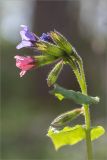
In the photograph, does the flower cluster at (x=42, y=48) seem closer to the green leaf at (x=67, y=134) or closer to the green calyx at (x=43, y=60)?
the green calyx at (x=43, y=60)

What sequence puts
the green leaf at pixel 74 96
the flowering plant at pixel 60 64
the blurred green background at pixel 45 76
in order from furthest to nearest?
the blurred green background at pixel 45 76, the flowering plant at pixel 60 64, the green leaf at pixel 74 96

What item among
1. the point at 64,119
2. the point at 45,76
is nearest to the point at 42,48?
the point at 64,119

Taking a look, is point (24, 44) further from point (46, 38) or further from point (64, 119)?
point (64, 119)

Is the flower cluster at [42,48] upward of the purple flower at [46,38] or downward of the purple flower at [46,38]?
downward

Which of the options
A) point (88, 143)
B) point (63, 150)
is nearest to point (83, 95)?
point (88, 143)

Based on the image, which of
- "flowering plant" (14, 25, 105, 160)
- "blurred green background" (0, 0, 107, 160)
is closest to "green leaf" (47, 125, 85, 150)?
"flowering plant" (14, 25, 105, 160)

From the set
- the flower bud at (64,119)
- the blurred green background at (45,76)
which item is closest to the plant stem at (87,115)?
the flower bud at (64,119)
